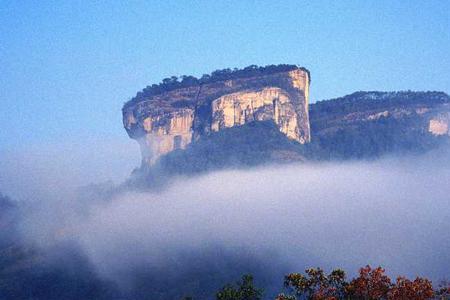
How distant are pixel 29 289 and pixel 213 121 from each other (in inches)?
2750

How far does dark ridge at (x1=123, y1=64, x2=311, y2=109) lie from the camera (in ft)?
604

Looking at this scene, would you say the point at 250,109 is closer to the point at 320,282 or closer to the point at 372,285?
the point at 320,282

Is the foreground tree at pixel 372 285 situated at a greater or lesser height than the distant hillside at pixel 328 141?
lesser

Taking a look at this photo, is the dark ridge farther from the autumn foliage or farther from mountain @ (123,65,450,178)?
the autumn foliage

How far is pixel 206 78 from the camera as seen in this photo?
614ft

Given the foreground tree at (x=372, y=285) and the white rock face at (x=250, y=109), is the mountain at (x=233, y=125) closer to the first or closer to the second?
the white rock face at (x=250, y=109)

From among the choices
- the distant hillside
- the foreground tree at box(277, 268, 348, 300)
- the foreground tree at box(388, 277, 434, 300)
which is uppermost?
the distant hillside

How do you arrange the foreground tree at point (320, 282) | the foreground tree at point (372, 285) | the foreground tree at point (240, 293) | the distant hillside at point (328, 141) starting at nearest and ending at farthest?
the foreground tree at point (372, 285) < the foreground tree at point (320, 282) < the foreground tree at point (240, 293) < the distant hillside at point (328, 141)

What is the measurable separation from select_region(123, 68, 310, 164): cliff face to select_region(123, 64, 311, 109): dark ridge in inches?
72.8

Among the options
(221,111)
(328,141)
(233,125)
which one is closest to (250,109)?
(233,125)

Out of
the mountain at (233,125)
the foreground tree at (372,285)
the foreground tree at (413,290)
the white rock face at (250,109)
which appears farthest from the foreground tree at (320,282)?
the white rock face at (250,109)

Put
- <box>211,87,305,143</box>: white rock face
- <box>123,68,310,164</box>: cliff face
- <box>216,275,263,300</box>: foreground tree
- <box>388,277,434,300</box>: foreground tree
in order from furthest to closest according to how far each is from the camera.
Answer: <box>211,87,305,143</box>: white rock face
<box>123,68,310,164</box>: cliff face
<box>216,275,263,300</box>: foreground tree
<box>388,277,434,300</box>: foreground tree

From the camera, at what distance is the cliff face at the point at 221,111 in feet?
574

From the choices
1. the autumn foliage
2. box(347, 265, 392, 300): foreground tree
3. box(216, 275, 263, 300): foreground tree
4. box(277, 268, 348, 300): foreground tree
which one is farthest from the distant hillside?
box(347, 265, 392, 300): foreground tree
